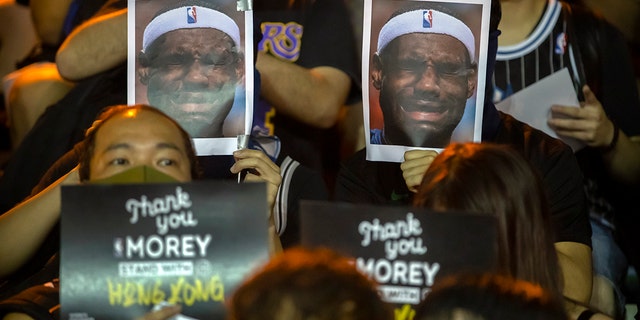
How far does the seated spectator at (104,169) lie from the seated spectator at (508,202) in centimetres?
62

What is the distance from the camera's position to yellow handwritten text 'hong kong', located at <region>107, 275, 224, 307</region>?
247 centimetres

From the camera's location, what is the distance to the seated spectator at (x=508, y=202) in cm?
257

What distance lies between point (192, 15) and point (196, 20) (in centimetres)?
2

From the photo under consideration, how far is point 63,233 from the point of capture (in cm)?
248

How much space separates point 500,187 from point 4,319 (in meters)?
1.22

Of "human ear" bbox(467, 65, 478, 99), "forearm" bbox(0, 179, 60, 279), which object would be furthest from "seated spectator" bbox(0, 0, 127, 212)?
"human ear" bbox(467, 65, 478, 99)

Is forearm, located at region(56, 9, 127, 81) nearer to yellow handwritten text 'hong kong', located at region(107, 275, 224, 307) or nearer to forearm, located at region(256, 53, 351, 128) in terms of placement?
forearm, located at region(256, 53, 351, 128)

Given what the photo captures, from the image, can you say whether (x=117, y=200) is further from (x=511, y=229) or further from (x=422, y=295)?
(x=511, y=229)

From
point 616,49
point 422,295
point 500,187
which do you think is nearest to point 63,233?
point 422,295

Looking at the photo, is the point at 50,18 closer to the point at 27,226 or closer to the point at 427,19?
the point at 27,226

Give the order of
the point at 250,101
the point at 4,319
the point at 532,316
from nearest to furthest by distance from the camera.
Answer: the point at 532,316 < the point at 4,319 < the point at 250,101

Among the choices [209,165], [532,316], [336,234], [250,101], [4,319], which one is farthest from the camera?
[209,165]

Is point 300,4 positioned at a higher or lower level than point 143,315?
higher

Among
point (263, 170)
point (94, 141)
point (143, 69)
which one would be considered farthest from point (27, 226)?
point (263, 170)
